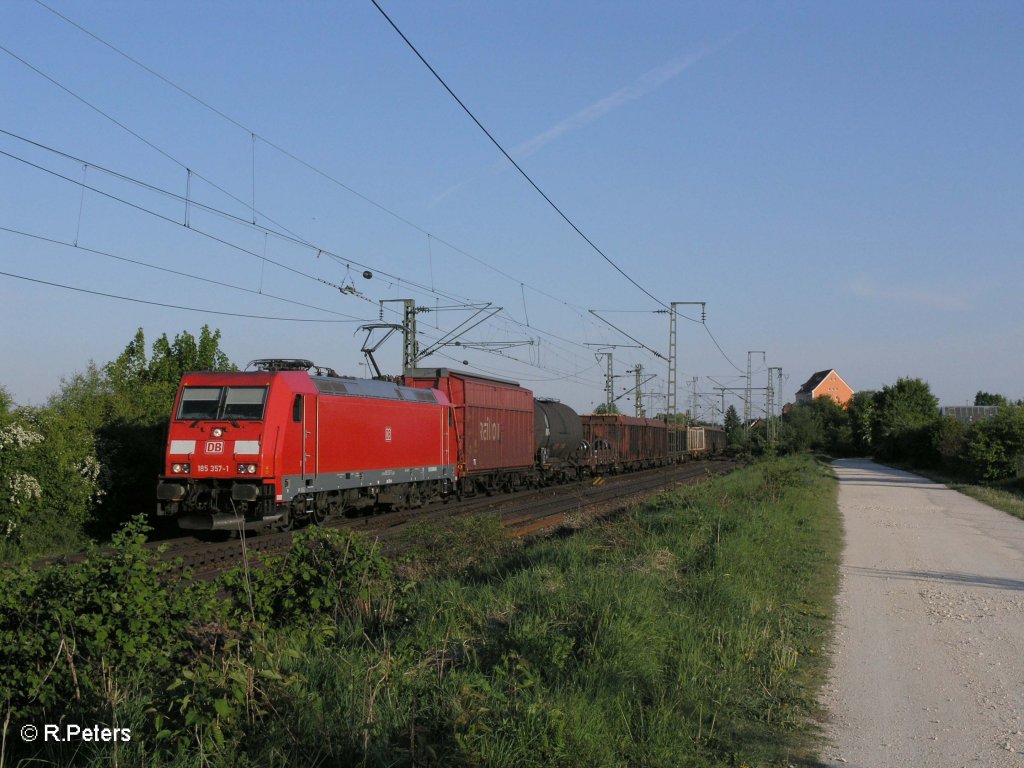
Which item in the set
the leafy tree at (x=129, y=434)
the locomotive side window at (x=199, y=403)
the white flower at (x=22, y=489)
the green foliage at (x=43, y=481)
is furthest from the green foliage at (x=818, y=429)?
the white flower at (x=22, y=489)

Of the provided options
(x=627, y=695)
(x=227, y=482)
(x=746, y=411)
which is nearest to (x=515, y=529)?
(x=227, y=482)

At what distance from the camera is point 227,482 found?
17.0 m

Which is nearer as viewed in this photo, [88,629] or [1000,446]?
[88,629]

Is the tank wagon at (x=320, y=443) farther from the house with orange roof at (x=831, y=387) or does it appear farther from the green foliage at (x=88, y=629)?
the house with orange roof at (x=831, y=387)

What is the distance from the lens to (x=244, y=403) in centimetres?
1706

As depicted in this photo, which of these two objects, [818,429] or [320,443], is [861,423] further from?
[320,443]

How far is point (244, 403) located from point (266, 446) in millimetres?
1005

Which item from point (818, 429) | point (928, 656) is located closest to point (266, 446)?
point (928, 656)

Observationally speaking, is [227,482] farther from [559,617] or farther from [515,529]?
[559,617]

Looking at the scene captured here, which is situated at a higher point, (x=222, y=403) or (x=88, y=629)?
(x=222, y=403)

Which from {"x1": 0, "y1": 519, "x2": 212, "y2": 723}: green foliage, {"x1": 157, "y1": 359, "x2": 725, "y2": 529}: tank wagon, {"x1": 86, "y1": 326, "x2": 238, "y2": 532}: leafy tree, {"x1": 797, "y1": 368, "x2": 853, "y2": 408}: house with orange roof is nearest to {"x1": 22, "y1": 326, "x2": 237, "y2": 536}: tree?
{"x1": 86, "y1": 326, "x2": 238, "y2": 532}: leafy tree

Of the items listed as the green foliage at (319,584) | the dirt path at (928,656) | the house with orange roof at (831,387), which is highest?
the house with orange roof at (831,387)

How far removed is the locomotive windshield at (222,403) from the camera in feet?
55.7

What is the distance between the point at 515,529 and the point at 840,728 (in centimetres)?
1321
